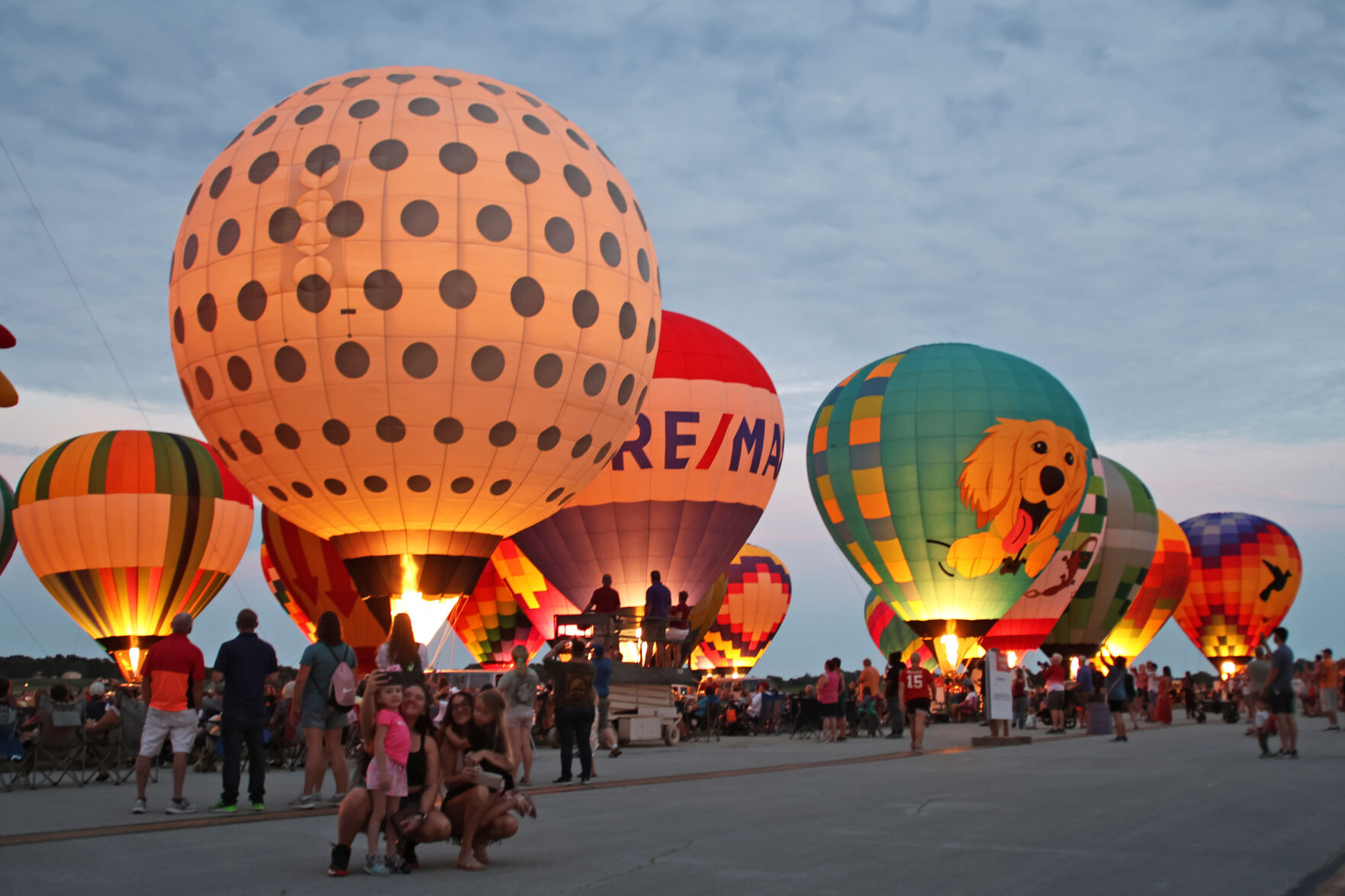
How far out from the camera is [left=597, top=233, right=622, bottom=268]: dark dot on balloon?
1677cm

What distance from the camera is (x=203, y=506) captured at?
3303 centimetres

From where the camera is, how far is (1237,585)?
5416 centimetres

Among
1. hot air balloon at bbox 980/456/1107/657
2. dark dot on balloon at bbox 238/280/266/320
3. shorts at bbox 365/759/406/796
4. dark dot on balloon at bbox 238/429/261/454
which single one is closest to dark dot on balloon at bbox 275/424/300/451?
dark dot on balloon at bbox 238/429/261/454

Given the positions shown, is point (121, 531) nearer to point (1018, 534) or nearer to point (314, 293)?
point (314, 293)

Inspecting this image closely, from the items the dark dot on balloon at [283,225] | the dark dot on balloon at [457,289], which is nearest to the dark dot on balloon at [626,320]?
the dark dot on balloon at [457,289]

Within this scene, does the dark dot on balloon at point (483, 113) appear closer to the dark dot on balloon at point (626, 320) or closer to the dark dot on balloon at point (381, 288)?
the dark dot on balloon at point (381, 288)

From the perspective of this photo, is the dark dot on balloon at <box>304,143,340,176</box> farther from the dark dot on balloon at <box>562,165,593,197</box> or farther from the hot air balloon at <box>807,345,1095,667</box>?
the hot air balloon at <box>807,345,1095,667</box>

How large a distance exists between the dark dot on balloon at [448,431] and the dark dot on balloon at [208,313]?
2982mm

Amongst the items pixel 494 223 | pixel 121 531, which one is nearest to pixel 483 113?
pixel 494 223

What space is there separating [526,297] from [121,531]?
1974 cm

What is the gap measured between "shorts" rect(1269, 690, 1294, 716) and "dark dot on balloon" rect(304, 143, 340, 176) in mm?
12177

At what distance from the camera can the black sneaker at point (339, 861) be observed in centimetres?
645

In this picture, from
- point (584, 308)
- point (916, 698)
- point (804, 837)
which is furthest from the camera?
point (916, 698)

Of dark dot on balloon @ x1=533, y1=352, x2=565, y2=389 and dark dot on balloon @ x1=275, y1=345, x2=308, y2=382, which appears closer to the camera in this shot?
dark dot on balloon @ x1=275, y1=345, x2=308, y2=382
